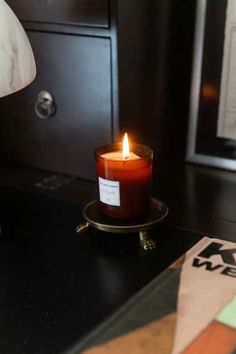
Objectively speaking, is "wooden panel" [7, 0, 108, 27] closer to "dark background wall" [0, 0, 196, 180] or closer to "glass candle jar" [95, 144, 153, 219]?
"dark background wall" [0, 0, 196, 180]

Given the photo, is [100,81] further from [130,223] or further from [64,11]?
[130,223]

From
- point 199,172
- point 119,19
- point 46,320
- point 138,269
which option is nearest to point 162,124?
point 199,172

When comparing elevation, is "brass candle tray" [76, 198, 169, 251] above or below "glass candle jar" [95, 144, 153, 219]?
below

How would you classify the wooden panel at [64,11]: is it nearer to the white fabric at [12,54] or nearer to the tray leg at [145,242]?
the white fabric at [12,54]

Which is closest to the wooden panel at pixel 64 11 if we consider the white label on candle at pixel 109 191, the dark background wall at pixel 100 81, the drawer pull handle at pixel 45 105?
the dark background wall at pixel 100 81

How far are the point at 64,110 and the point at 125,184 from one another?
25cm

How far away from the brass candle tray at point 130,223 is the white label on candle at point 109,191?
25mm

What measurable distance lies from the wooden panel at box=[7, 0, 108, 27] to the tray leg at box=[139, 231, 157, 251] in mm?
312

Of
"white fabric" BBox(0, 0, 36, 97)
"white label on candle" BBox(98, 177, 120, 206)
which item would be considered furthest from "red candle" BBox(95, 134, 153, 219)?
"white fabric" BBox(0, 0, 36, 97)

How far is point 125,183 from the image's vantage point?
64 centimetres

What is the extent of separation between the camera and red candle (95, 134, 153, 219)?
2.10ft

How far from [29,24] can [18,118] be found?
0.17m

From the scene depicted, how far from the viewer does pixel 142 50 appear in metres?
0.80

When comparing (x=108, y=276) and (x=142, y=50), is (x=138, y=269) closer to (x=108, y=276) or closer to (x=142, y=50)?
(x=108, y=276)
